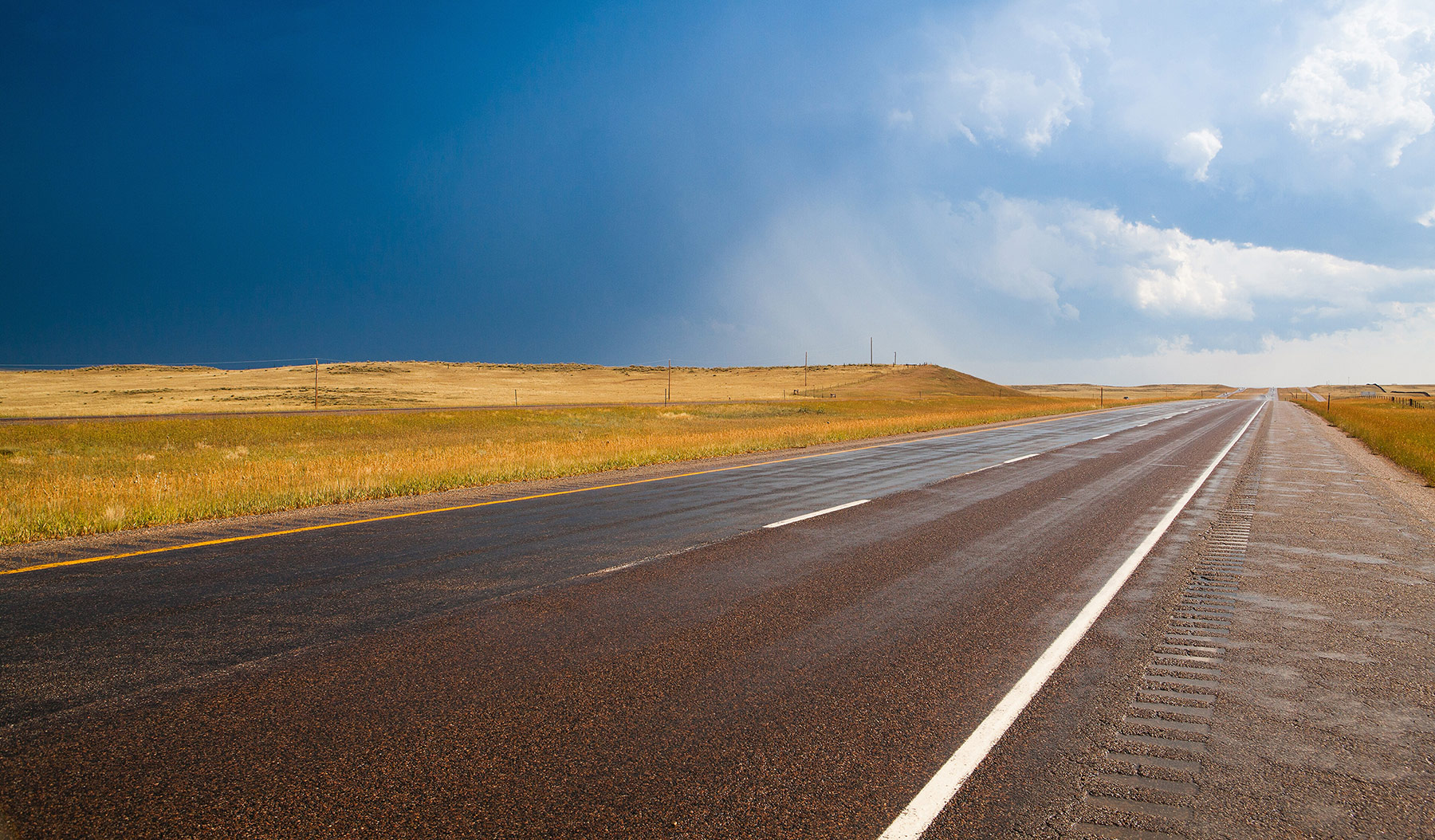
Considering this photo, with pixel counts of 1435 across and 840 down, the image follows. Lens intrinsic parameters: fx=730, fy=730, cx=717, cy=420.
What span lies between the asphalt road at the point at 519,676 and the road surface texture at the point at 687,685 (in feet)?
0.07

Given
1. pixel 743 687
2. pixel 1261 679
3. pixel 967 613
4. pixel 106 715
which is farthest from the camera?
pixel 967 613

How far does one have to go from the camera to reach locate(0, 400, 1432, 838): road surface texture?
298 cm

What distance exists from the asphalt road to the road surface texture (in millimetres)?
22

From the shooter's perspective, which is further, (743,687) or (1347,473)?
(1347,473)

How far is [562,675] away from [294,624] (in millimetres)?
2264

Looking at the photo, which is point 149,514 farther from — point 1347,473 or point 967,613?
point 1347,473

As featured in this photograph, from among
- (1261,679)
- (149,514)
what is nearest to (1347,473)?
(1261,679)

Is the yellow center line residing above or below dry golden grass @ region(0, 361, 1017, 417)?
below

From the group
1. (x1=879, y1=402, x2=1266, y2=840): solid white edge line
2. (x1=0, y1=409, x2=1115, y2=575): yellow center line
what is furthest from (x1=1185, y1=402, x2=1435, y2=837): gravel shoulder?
(x1=0, y1=409, x2=1115, y2=575): yellow center line

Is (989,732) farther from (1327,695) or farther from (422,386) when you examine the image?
(422,386)

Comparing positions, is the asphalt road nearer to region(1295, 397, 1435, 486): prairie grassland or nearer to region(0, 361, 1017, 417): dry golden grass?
region(1295, 397, 1435, 486): prairie grassland

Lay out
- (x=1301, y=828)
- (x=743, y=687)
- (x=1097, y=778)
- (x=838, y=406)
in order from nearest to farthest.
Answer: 1. (x=1301, y=828)
2. (x=1097, y=778)
3. (x=743, y=687)
4. (x=838, y=406)

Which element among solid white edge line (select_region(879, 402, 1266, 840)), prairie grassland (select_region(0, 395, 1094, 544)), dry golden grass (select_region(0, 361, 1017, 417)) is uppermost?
dry golden grass (select_region(0, 361, 1017, 417))

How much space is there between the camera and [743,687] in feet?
13.6
